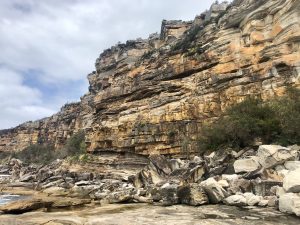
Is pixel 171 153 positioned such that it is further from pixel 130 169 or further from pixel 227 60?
pixel 227 60

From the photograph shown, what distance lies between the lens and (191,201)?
15.2 m

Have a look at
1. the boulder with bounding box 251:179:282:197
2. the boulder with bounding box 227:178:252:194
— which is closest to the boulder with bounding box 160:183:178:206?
the boulder with bounding box 227:178:252:194

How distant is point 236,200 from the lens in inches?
572

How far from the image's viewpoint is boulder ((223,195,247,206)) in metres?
14.4

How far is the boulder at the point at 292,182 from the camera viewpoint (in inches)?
506

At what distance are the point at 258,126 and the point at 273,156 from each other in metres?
9.17

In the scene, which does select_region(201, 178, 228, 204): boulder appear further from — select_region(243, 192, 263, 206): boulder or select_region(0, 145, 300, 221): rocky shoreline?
select_region(243, 192, 263, 206): boulder

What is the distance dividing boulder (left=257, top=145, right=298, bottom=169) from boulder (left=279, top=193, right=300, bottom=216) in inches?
193

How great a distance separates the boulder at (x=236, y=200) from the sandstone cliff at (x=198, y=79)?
23.0 m

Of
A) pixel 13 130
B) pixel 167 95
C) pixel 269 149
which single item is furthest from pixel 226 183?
pixel 13 130

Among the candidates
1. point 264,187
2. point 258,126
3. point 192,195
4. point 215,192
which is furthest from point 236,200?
point 258,126

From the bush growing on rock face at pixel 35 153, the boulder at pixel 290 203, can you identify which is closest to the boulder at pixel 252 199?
the boulder at pixel 290 203

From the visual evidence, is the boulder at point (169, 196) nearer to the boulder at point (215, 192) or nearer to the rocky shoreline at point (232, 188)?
the rocky shoreline at point (232, 188)

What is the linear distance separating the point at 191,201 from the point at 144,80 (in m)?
38.9
